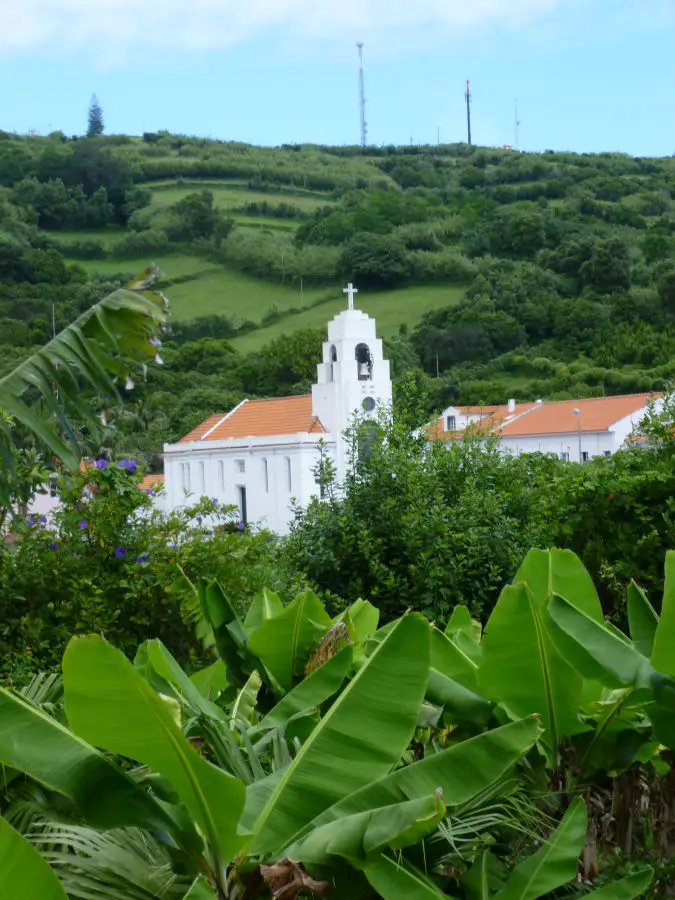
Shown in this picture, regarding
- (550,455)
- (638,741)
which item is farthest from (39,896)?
(550,455)

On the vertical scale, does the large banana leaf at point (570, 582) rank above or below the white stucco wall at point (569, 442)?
above

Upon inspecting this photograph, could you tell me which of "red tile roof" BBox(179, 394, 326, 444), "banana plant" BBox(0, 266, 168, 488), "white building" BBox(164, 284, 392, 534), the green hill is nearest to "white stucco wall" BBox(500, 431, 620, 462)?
the green hill

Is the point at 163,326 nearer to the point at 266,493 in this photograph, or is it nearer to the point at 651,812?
the point at 651,812

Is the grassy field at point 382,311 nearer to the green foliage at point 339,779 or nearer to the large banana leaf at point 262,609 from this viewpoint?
the large banana leaf at point 262,609

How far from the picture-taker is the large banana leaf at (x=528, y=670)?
3350 millimetres

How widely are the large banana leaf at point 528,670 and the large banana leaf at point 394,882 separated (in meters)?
0.67

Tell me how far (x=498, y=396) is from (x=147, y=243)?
1657 inches

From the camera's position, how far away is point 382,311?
3553 inches

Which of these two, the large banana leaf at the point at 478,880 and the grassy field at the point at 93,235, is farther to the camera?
the grassy field at the point at 93,235

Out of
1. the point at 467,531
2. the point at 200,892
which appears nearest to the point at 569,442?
the point at 467,531

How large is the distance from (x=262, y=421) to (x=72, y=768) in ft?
177

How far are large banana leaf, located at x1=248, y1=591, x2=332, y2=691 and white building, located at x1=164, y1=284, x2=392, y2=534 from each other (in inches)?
1909

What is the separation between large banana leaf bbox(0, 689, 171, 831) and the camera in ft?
9.16

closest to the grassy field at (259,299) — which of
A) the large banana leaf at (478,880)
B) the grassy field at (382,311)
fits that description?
the grassy field at (382,311)
